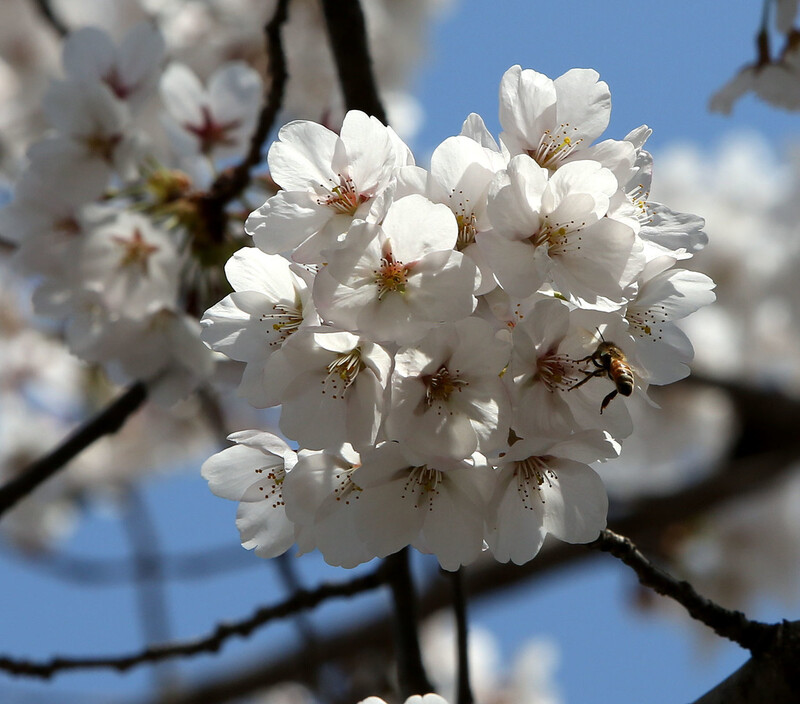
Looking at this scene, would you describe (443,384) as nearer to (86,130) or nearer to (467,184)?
(467,184)

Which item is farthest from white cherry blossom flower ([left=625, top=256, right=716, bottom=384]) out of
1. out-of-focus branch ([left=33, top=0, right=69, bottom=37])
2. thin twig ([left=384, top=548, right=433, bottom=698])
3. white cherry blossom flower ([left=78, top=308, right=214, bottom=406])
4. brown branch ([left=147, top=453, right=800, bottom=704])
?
brown branch ([left=147, top=453, right=800, bottom=704])

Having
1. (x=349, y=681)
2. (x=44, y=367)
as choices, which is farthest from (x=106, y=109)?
(x=44, y=367)

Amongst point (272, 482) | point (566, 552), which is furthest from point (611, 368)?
point (566, 552)

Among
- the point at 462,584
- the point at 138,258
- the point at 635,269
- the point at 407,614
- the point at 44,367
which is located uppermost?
the point at 635,269

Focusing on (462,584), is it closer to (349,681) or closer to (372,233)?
(372,233)

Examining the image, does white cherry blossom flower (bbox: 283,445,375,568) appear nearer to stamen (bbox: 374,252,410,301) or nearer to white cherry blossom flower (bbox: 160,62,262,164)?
stamen (bbox: 374,252,410,301)
